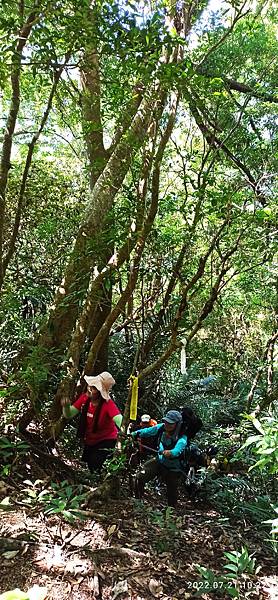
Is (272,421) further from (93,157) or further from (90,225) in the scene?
(93,157)

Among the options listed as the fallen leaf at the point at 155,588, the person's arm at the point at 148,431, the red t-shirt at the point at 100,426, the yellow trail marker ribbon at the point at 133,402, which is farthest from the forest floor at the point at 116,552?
the person's arm at the point at 148,431

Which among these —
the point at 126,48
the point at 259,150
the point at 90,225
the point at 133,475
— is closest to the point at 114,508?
the point at 133,475

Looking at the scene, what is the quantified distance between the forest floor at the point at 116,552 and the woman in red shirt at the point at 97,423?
2.03ft

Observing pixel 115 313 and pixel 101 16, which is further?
pixel 115 313

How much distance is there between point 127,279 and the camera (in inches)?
207

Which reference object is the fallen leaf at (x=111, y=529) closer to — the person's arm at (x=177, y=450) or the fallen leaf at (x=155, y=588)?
the fallen leaf at (x=155, y=588)

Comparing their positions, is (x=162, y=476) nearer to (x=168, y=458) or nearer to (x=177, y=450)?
(x=168, y=458)

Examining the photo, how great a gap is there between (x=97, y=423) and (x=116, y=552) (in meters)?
1.67

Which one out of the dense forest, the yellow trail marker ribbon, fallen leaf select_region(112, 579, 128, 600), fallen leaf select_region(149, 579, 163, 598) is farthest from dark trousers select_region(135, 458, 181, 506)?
fallen leaf select_region(112, 579, 128, 600)

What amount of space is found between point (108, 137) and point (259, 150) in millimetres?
2722

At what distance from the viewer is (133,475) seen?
5316 millimetres

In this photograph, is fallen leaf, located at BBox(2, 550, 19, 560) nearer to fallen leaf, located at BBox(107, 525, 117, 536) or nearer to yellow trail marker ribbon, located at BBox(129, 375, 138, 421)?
fallen leaf, located at BBox(107, 525, 117, 536)

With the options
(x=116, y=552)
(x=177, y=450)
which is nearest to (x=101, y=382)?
(x=177, y=450)

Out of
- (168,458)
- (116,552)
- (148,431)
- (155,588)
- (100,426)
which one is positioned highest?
(100,426)
